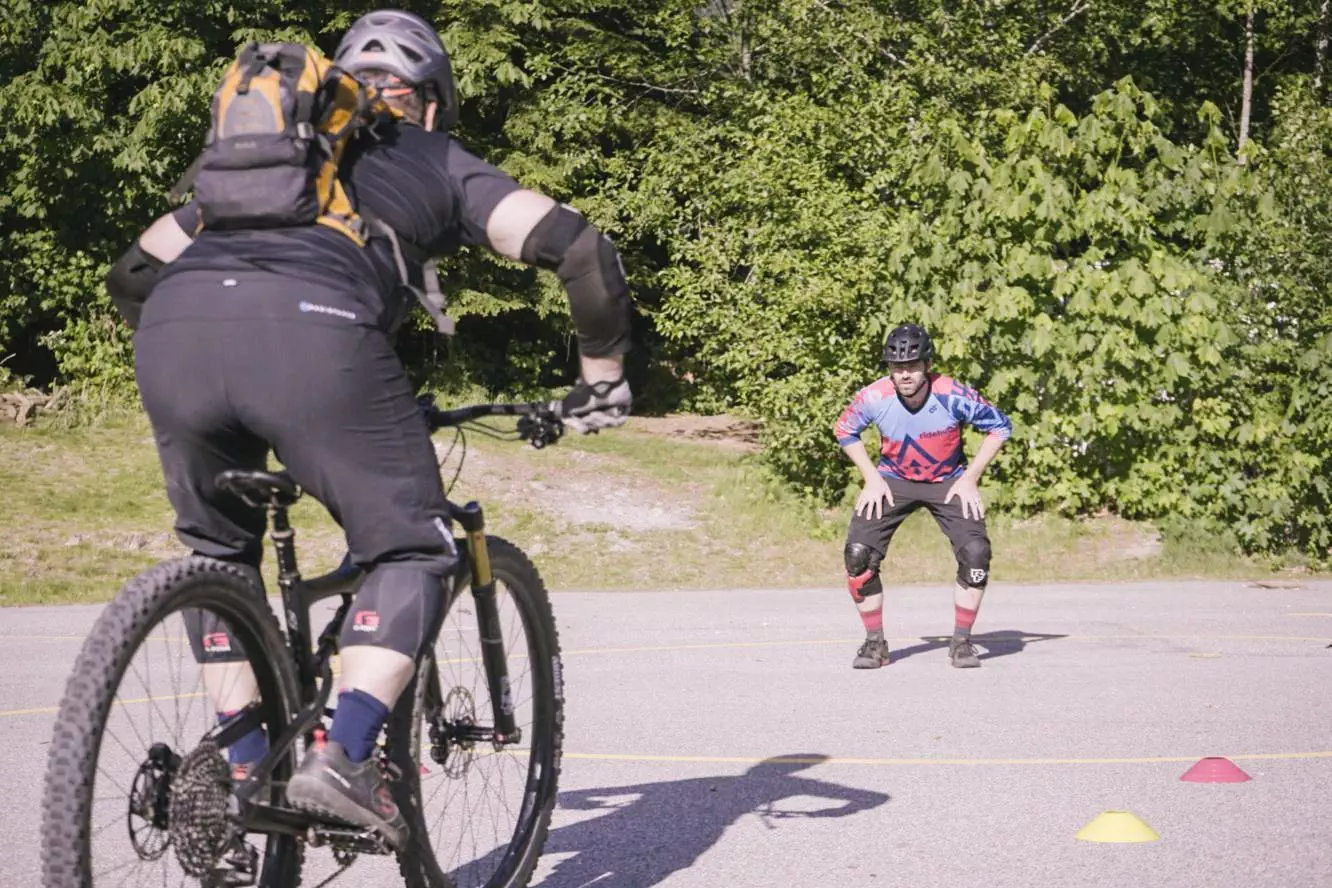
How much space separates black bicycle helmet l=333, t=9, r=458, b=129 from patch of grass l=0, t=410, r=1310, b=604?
39.5 feet

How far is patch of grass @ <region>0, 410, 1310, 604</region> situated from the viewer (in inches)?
679

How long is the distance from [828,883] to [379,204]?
7.87 feet

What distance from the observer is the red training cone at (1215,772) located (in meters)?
6.80

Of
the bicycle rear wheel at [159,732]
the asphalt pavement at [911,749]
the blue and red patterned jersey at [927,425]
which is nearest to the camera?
the bicycle rear wheel at [159,732]

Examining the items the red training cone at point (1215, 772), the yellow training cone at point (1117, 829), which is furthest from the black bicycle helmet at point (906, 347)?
the yellow training cone at point (1117, 829)

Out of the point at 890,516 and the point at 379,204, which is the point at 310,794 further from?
the point at 890,516

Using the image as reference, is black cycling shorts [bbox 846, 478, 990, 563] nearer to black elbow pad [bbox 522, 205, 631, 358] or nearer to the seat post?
black elbow pad [bbox 522, 205, 631, 358]

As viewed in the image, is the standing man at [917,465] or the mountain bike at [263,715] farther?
the standing man at [917,465]

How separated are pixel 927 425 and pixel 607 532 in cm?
824

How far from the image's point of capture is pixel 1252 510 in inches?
695

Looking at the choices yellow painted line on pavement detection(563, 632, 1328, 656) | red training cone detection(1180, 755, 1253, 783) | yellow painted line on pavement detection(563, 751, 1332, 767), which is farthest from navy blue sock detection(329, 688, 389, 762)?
yellow painted line on pavement detection(563, 632, 1328, 656)

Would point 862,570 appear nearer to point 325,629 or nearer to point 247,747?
point 325,629

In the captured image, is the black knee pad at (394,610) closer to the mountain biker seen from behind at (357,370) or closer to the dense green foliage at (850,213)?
the mountain biker seen from behind at (357,370)

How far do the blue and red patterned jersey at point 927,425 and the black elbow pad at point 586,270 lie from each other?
6.93 m
